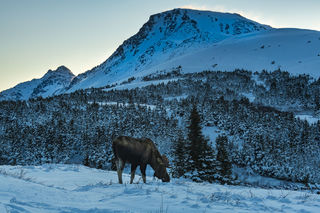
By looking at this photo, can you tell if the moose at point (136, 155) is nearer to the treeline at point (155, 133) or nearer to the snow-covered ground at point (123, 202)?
the snow-covered ground at point (123, 202)

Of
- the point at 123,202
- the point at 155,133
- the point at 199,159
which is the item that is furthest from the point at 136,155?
the point at 155,133

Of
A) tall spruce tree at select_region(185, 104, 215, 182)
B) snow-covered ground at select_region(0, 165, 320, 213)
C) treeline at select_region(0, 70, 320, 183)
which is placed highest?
snow-covered ground at select_region(0, 165, 320, 213)

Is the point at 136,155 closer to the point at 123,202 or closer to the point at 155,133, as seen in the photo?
the point at 123,202

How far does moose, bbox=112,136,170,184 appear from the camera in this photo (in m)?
11.5

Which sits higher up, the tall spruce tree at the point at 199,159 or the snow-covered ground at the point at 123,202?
the snow-covered ground at the point at 123,202

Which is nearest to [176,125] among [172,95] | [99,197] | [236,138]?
[236,138]

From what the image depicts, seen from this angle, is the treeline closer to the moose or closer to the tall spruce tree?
the tall spruce tree

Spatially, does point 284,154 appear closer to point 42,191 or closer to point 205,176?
point 205,176

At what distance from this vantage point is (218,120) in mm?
99625

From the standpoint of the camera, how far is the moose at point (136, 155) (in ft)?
37.7

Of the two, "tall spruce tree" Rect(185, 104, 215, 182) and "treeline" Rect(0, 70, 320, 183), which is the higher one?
"tall spruce tree" Rect(185, 104, 215, 182)

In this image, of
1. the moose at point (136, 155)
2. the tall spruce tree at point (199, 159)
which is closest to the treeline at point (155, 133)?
the tall spruce tree at point (199, 159)

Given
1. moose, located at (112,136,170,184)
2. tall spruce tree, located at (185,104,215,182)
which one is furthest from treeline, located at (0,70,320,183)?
moose, located at (112,136,170,184)

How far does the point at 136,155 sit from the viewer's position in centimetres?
1175
